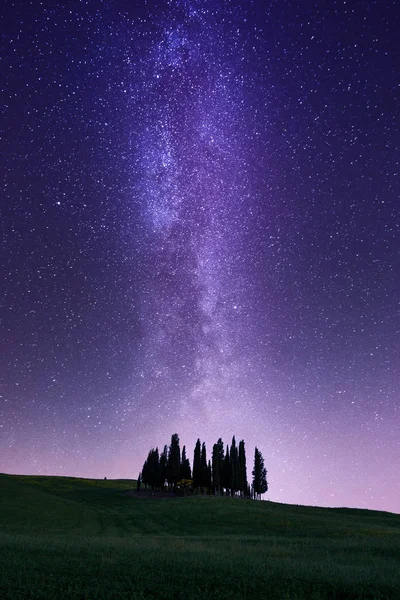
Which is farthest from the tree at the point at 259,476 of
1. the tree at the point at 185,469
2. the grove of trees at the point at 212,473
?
the tree at the point at 185,469

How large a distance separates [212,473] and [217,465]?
2035 mm

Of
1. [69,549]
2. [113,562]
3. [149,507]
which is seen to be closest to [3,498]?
[149,507]

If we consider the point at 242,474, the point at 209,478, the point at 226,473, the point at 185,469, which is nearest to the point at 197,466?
the point at 209,478

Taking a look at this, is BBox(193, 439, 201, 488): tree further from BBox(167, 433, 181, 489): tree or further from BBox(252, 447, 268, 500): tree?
BBox(252, 447, 268, 500): tree

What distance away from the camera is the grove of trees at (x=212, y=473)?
327ft

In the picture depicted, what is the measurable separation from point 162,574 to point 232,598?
11.7 feet

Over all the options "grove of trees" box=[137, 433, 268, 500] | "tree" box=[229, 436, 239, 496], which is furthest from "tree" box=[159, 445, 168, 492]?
"tree" box=[229, 436, 239, 496]

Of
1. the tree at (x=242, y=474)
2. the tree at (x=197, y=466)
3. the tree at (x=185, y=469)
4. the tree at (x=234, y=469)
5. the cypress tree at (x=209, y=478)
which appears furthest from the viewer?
the tree at (x=185, y=469)

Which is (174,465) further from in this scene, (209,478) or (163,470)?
(209,478)

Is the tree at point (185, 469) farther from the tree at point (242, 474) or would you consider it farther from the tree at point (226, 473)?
the tree at point (242, 474)

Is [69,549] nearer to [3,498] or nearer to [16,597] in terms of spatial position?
[16,597]

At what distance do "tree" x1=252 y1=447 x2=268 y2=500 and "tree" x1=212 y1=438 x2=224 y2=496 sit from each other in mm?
7549

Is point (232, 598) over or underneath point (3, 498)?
underneath

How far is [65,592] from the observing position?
13.3 m
